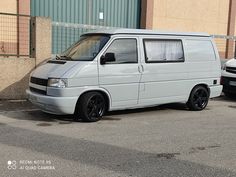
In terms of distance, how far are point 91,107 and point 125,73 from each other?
3.45ft

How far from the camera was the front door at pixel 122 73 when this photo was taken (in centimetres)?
812

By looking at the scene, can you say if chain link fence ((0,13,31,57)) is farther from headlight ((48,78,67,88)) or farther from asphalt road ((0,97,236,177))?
headlight ((48,78,67,88))

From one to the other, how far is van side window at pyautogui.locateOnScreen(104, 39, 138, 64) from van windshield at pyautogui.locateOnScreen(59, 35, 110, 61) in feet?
0.70

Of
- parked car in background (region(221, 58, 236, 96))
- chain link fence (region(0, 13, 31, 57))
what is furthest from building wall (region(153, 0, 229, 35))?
chain link fence (region(0, 13, 31, 57))

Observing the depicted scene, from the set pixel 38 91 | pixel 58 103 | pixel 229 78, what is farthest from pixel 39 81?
pixel 229 78

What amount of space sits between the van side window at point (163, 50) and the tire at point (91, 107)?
147 cm

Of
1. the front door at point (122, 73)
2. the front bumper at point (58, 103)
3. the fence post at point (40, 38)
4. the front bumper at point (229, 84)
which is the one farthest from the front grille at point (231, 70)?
the front bumper at point (58, 103)

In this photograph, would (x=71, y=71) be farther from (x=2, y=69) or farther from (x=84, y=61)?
(x=2, y=69)

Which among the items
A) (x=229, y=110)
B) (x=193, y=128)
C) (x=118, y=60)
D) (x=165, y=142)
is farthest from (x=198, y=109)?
(x=165, y=142)

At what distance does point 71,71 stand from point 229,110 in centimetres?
468

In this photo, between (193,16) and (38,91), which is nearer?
(38,91)

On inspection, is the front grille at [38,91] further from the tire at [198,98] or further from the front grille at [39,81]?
the tire at [198,98]

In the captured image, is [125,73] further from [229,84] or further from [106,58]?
[229,84]

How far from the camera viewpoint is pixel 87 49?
8336 mm
